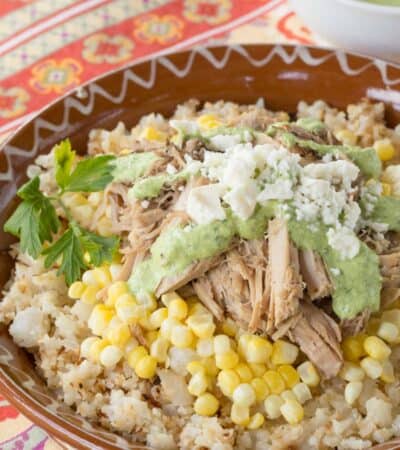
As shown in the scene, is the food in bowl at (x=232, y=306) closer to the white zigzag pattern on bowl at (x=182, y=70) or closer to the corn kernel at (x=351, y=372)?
the corn kernel at (x=351, y=372)

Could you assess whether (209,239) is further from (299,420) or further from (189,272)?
(299,420)

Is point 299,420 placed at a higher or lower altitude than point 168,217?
lower

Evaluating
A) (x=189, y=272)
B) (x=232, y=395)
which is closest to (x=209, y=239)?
(x=189, y=272)

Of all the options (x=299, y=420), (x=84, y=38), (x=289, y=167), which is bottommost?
(x=299, y=420)

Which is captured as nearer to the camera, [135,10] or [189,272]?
[189,272]

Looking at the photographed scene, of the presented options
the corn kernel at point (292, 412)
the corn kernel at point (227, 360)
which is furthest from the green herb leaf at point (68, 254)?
the corn kernel at point (292, 412)

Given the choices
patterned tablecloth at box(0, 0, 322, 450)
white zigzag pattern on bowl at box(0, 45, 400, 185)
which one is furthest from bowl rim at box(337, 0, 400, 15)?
patterned tablecloth at box(0, 0, 322, 450)
